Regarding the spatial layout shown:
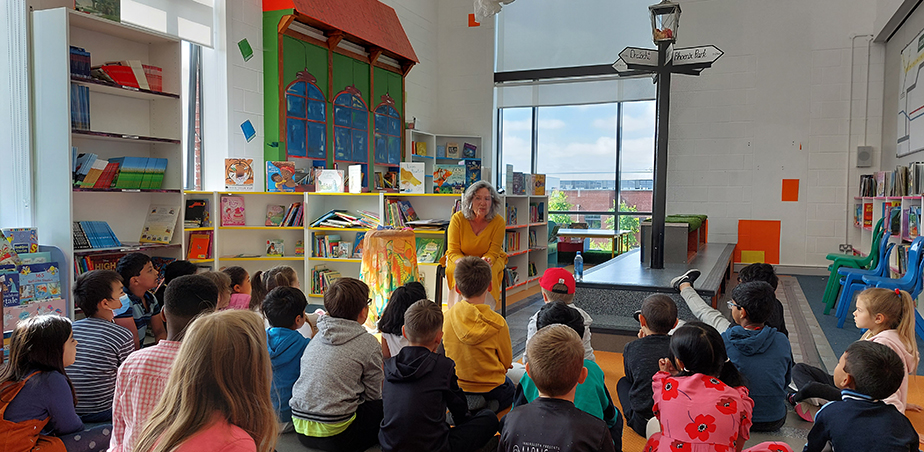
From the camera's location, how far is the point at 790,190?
9.23 metres

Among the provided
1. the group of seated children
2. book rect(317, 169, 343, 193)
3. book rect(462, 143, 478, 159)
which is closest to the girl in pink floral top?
the group of seated children

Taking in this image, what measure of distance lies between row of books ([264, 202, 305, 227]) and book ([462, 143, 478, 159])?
444cm

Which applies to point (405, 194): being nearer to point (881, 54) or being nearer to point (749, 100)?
point (749, 100)

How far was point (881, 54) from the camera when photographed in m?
8.59

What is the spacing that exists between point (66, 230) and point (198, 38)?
274 cm

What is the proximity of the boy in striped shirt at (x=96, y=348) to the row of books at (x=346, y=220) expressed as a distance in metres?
3.42

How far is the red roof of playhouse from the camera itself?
6758 millimetres

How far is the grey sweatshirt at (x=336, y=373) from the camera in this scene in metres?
2.39

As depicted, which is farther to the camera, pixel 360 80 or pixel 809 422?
pixel 360 80

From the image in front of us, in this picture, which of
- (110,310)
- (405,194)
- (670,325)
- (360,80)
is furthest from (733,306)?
(360,80)

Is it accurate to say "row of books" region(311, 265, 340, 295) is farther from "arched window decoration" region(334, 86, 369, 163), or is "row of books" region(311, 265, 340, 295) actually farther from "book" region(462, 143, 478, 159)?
"book" region(462, 143, 478, 159)

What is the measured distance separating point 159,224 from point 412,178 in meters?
2.34

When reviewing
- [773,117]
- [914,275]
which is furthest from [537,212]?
[773,117]

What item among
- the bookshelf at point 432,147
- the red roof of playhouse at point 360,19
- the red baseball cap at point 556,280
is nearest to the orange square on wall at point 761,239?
the bookshelf at point 432,147
